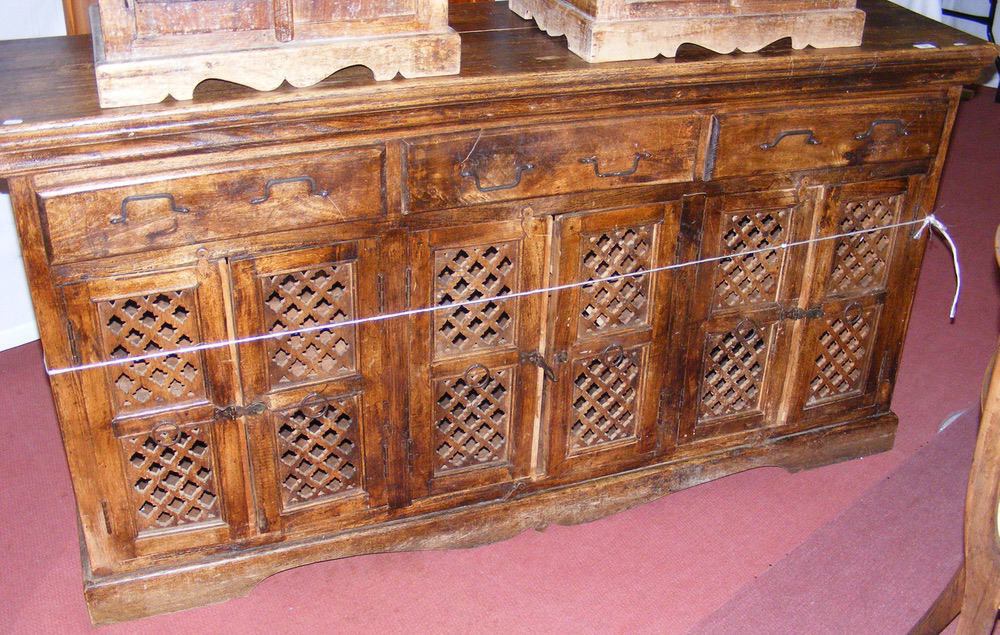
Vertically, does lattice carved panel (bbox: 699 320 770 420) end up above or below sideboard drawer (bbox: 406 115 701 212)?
below

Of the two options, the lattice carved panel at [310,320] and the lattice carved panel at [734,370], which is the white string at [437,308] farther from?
the lattice carved panel at [734,370]

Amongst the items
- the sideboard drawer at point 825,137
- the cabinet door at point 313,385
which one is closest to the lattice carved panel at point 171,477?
the cabinet door at point 313,385

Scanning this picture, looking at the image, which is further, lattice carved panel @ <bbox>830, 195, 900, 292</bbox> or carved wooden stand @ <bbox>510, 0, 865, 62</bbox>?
lattice carved panel @ <bbox>830, 195, 900, 292</bbox>

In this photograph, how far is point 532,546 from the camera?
259 cm

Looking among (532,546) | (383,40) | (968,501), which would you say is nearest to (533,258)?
(383,40)

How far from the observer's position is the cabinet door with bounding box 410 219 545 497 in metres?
2.24

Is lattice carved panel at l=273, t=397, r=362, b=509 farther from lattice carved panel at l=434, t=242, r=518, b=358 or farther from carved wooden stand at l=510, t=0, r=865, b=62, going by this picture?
carved wooden stand at l=510, t=0, r=865, b=62

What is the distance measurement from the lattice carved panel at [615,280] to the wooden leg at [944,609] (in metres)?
0.87

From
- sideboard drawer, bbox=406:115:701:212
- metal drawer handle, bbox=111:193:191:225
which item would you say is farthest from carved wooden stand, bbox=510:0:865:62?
metal drawer handle, bbox=111:193:191:225

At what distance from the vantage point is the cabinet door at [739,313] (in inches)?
96.9

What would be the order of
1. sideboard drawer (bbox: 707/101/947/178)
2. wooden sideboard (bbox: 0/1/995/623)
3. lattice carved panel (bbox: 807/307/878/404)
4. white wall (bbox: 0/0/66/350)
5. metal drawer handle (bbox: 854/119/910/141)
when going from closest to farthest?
wooden sideboard (bbox: 0/1/995/623)
sideboard drawer (bbox: 707/101/947/178)
metal drawer handle (bbox: 854/119/910/141)
lattice carved panel (bbox: 807/307/878/404)
white wall (bbox: 0/0/66/350)

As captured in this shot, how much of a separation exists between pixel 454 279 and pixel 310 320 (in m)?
0.32

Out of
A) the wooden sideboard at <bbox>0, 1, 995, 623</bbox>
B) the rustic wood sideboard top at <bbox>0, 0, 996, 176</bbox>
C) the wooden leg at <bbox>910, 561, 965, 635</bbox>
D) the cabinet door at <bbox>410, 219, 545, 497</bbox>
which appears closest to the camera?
the rustic wood sideboard top at <bbox>0, 0, 996, 176</bbox>

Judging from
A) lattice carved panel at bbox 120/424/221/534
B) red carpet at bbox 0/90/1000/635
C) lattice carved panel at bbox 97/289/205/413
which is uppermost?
lattice carved panel at bbox 97/289/205/413
